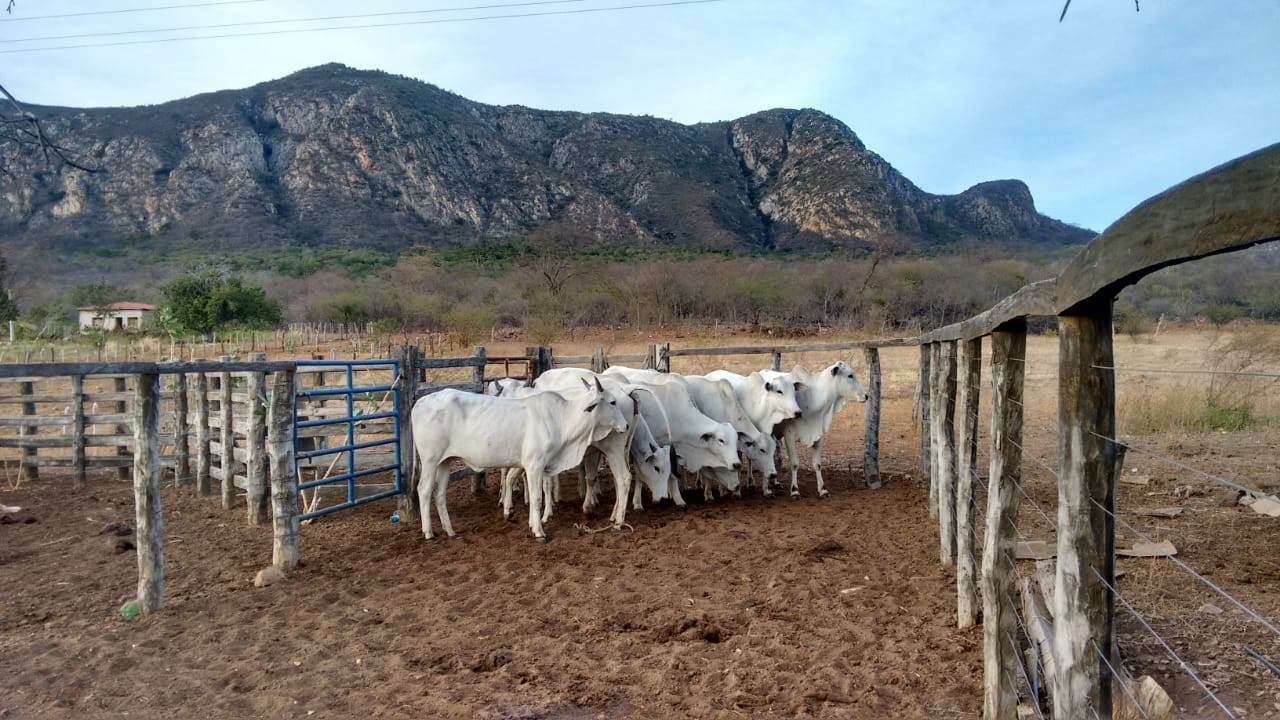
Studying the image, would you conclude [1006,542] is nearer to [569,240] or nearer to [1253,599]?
[1253,599]

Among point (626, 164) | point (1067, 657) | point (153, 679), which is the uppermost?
point (626, 164)

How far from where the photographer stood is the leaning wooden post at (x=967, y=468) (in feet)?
15.2

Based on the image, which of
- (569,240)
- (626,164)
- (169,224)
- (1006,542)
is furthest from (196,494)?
(626,164)

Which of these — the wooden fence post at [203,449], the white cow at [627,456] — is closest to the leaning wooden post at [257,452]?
the wooden fence post at [203,449]

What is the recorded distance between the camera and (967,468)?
15.5 ft

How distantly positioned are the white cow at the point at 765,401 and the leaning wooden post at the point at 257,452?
5541 mm

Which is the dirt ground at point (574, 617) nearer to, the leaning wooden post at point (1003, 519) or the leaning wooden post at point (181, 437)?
the leaning wooden post at point (1003, 519)

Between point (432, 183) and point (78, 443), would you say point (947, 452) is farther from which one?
point (432, 183)

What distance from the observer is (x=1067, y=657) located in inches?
95.0

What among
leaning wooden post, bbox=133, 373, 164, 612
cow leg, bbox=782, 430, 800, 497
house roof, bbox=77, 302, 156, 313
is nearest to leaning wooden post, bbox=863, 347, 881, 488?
cow leg, bbox=782, 430, 800, 497

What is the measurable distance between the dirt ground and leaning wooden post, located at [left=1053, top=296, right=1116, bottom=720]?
5.93ft

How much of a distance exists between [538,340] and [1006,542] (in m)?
24.8

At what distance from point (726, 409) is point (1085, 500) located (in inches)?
315

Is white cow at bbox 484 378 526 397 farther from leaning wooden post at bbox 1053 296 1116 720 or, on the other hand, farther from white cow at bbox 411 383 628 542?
leaning wooden post at bbox 1053 296 1116 720
